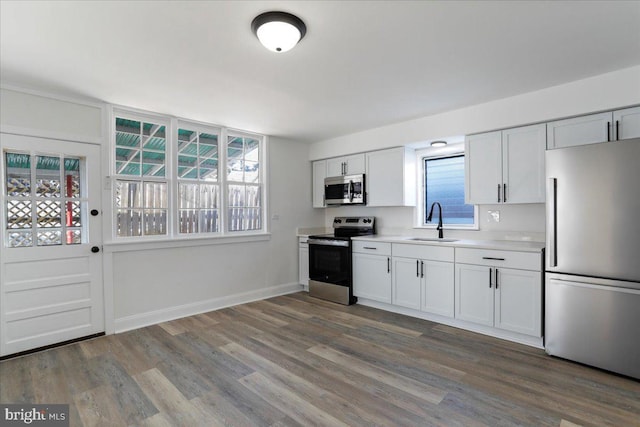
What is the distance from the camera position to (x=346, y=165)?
495cm

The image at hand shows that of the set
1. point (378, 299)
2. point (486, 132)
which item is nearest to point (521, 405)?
point (378, 299)

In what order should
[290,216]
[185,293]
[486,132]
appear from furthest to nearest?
[290,216] → [185,293] → [486,132]

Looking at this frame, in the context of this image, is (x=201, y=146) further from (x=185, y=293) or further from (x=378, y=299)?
(x=378, y=299)

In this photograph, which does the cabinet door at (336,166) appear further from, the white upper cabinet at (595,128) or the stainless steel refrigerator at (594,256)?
the stainless steel refrigerator at (594,256)

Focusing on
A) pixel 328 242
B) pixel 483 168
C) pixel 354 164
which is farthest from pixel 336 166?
pixel 483 168

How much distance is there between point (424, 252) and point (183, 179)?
9.86 feet

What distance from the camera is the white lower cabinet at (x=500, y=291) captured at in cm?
A: 296

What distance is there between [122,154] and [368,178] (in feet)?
10.0

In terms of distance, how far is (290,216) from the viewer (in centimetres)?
516

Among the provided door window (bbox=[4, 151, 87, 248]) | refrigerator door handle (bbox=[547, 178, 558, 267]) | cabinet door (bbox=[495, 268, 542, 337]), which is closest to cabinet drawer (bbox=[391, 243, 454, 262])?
cabinet door (bbox=[495, 268, 542, 337])

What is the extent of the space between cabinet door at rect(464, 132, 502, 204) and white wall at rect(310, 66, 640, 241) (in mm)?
128

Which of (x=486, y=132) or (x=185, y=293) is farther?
(x=185, y=293)

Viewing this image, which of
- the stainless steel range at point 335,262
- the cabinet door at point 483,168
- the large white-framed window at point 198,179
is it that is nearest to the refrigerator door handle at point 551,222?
the cabinet door at point 483,168

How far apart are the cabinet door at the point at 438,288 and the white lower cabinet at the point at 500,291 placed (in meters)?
0.08
